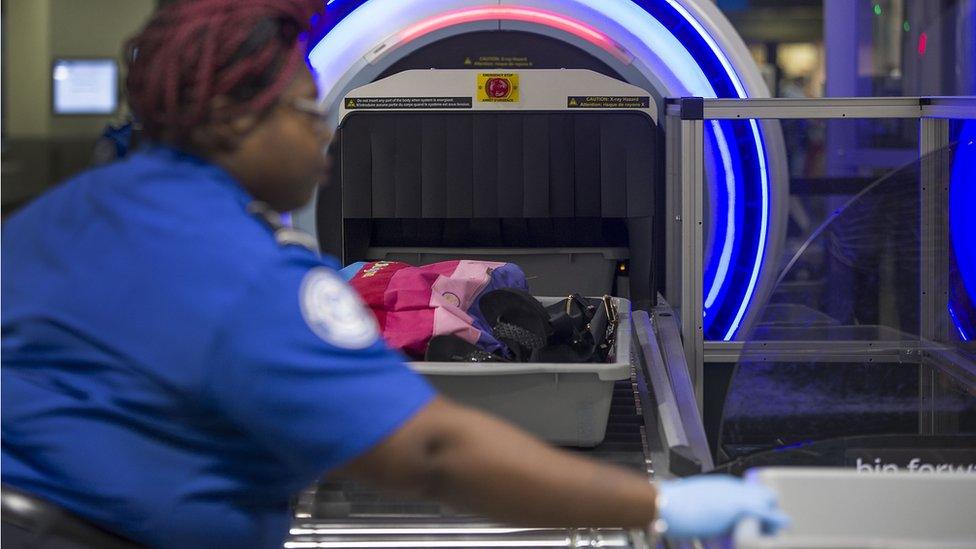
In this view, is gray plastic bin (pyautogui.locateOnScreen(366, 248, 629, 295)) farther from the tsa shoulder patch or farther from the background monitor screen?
the background monitor screen

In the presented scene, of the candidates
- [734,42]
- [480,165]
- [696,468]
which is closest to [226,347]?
[696,468]

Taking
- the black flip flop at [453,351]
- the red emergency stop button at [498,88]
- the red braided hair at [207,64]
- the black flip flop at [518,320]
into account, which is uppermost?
the red emergency stop button at [498,88]

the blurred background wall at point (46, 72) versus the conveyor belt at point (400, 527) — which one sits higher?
the blurred background wall at point (46, 72)

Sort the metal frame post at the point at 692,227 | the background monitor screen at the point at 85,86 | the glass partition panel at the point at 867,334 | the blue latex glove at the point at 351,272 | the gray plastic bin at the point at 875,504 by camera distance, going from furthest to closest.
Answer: the background monitor screen at the point at 85,86 < the metal frame post at the point at 692,227 < the glass partition panel at the point at 867,334 < the blue latex glove at the point at 351,272 < the gray plastic bin at the point at 875,504

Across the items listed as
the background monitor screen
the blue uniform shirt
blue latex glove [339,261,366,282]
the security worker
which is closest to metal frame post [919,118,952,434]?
blue latex glove [339,261,366,282]

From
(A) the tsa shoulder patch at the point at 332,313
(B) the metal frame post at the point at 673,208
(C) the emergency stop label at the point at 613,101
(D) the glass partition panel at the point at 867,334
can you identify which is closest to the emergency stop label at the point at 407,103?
(C) the emergency stop label at the point at 613,101

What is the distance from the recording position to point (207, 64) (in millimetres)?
1156

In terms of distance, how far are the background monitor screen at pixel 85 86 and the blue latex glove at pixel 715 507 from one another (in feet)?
29.8

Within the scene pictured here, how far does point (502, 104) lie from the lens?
301cm

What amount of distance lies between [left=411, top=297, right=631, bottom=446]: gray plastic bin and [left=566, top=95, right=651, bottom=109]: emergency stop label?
1153 mm

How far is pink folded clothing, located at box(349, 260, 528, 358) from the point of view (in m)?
2.04

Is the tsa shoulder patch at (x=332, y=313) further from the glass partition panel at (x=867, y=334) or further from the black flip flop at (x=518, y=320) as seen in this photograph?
the glass partition panel at (x=867, y=334)

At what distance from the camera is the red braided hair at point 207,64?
1163 mm

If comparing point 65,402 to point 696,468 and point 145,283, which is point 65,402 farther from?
point 696,468
